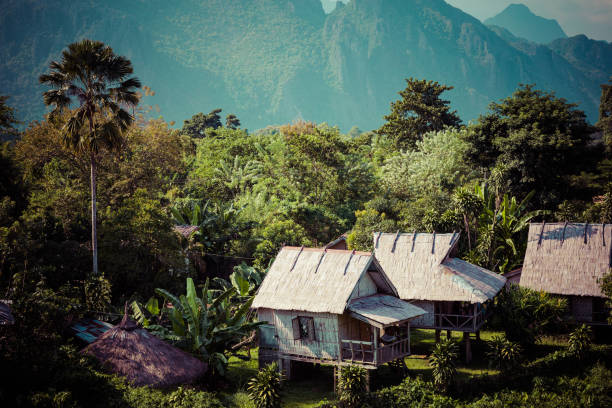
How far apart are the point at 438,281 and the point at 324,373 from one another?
576cm

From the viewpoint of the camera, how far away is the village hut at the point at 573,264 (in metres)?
23.0

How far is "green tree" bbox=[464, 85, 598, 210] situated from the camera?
32.2 m

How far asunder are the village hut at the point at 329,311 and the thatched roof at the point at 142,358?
309 centimetres

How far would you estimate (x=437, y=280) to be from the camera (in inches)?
853

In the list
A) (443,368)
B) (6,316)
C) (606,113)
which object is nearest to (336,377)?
(443,368)

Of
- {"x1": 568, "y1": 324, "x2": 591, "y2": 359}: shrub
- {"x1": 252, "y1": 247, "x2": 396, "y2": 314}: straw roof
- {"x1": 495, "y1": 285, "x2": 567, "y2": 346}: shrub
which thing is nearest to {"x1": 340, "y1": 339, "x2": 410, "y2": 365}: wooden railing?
{"x1": 252, "y1": 247, "x2": 396, "y2": 314}: straw roof

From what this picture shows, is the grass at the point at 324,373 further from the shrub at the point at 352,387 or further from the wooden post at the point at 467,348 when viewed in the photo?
the shrub at the point at 352,387

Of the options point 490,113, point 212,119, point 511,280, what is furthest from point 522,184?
point 212,119

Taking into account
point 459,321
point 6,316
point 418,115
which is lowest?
point 459,321

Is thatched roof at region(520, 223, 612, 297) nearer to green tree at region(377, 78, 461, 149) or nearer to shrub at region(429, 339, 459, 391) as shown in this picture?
shrub at region(429, 339, 459, 391)

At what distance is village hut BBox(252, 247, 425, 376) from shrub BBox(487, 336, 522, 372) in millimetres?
3206

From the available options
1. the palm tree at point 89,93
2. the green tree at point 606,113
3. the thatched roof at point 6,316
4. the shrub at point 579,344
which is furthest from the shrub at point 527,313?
the green tree at point 606,113

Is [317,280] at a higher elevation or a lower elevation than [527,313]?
higher

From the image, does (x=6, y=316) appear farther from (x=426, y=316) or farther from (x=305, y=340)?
(x=426, y=316)
